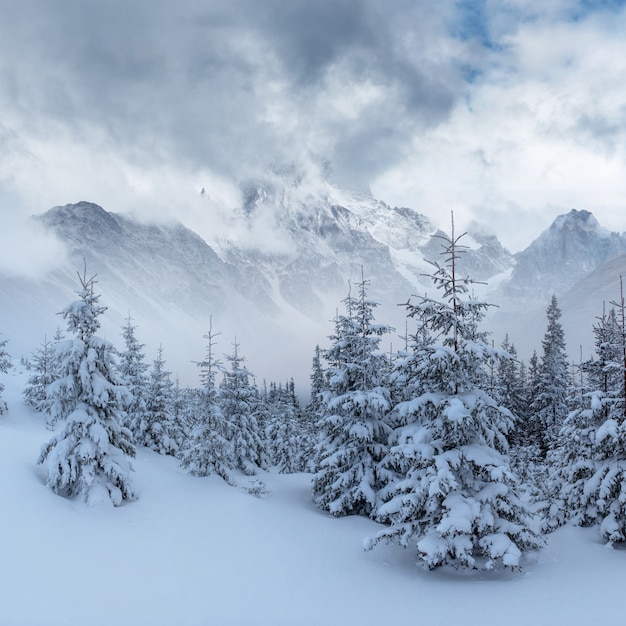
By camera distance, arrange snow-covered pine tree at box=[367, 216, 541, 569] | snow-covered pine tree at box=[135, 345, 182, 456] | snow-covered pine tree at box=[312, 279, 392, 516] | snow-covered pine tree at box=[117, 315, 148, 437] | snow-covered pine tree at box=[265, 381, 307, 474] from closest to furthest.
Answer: snow-covered pine tree at box=[367, 216, 541, 569] < snow-covered pine tree at box=[312, 279, 392, 516] < snow-covered pine tree at box=[117, 315, 148, 437] < snow-covered pine tree at box=[135, 345, 182, 456] < snow-covered pine tree at box=[265, 381, 307, 474]

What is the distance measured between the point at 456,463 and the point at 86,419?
11.9m

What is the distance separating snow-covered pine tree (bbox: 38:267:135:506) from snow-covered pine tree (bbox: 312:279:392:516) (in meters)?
8.38

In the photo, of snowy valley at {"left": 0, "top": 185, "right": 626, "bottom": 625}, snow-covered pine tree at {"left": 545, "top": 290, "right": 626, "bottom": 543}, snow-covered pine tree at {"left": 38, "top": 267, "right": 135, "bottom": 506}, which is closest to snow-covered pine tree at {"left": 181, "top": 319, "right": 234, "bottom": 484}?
snowy valley at {"left": 0, "top": 185, "right": 626, "bottom": 625}

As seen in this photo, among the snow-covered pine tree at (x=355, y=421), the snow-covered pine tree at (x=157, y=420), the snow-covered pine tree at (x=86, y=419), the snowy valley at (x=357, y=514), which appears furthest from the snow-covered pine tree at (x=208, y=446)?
the snow-covered pine tree at (x=157, y=420)

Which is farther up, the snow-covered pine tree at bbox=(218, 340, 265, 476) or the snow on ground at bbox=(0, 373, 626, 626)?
the snow-covered pine tree at bbox=(218, 340, 265, 476)

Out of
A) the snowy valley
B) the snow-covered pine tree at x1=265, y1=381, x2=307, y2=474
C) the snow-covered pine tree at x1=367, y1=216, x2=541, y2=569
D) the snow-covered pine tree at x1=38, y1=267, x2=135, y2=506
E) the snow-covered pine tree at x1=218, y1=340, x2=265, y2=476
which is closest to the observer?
the snowy valley

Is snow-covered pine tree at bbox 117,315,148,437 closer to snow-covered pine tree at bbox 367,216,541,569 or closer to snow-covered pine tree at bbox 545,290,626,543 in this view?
snow-covered pine tree at bbox 367,216,541,569

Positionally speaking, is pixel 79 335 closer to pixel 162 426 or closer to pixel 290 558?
pixel 290 558

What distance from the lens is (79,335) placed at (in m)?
16.9

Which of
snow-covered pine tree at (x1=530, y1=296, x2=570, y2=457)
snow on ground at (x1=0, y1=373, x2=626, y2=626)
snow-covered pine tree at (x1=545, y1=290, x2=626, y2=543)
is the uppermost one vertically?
snow-covered pine tree at (x1=530, y1=296, x2=570, y2=457)

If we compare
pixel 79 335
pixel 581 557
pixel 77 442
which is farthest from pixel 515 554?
pixel 79 335

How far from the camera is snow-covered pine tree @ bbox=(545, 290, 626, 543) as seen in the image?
13.7 m

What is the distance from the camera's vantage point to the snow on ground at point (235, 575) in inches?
424

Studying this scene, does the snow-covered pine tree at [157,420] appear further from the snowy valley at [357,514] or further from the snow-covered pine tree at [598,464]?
the snow-covered pine tree at [598,464]
